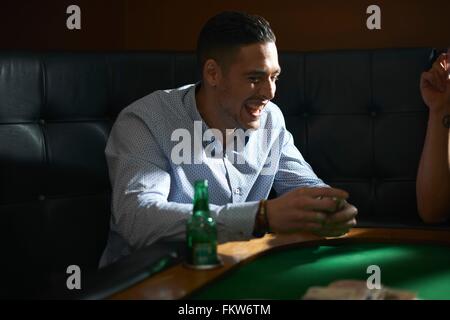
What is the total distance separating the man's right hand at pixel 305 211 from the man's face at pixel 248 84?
0.49 metres

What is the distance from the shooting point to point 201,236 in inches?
53.7

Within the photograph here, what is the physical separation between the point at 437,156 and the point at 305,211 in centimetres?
64

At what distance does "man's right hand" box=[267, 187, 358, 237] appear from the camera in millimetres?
1549

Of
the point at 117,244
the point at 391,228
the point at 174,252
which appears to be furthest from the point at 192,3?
the point at 174,252

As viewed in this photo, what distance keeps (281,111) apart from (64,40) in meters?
0.88

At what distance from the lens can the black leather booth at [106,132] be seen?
205 cm

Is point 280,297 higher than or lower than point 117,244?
higher

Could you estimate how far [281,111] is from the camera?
2408 millimetres

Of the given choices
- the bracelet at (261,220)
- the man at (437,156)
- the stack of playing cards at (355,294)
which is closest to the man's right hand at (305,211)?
the bracelet at (261,220)

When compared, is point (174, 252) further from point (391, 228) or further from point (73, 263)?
point (73, 263)

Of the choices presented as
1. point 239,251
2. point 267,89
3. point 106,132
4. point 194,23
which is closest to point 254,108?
point 267,89

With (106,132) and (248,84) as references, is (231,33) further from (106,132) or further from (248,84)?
(106,132)

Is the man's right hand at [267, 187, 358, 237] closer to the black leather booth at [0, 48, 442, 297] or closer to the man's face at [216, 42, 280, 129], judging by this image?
the black leather booth at [0, 48, 442, 297]

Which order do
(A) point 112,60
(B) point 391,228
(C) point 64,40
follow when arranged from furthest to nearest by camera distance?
(C) point 64,40 < (A) point 112,60 < (B) point 391,228
